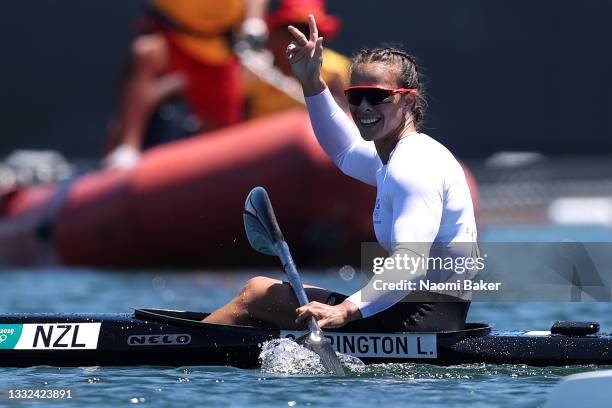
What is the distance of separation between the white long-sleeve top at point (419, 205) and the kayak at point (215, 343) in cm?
34

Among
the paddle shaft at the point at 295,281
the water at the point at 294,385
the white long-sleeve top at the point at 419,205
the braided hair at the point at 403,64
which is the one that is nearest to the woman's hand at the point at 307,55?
the braided hair at the point at 403,64

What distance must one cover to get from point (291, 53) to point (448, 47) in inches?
826

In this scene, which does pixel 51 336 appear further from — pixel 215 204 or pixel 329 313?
pixel 215 204

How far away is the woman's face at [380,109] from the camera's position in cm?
604

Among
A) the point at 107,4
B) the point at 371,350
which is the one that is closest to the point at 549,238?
the point at 371,350

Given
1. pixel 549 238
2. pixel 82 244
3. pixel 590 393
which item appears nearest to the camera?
pixel 590 393

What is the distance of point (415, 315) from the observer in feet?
20.1

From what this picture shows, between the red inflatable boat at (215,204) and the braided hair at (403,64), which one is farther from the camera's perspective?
the red inflatable boat at (215,204)

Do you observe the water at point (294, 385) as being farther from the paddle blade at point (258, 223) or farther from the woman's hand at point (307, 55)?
the woman's hand at point (307, 55)

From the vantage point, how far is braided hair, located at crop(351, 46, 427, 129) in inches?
241

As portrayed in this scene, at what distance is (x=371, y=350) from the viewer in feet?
20.3

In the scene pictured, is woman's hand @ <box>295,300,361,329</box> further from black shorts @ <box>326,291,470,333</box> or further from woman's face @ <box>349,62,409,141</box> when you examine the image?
woman's face @ <box>349,62,409,141</box>

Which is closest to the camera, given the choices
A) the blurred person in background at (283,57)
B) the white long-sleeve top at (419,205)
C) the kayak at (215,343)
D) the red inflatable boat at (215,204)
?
the white long-sleeve top at (419,205)

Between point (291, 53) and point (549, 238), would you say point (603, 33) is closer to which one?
point (549, 238)
